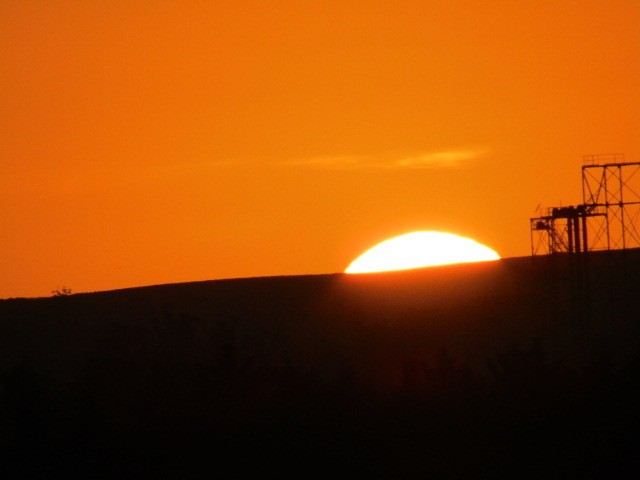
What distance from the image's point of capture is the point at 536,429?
102 ft

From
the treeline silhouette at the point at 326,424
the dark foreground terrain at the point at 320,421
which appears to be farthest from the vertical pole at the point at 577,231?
the treeline silhouette at the point at 326,424

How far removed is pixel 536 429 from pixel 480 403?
7.16ft

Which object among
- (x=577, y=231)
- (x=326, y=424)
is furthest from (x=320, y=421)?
(x=577, y=231)

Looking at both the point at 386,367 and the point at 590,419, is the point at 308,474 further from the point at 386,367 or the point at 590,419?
the point at 386,367

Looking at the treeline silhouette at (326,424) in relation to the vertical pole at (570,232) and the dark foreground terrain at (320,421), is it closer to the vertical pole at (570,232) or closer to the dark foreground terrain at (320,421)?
the dark foreground terrain at (320,421)

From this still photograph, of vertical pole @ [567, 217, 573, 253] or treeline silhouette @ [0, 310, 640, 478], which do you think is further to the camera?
vertical pole @ [567, 217, 573, 253]

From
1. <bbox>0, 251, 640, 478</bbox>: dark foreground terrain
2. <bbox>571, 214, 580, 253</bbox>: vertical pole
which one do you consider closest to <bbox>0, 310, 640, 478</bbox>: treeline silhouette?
<bbox>0, 251, 640, 478</bbox>: dark foreground terrain

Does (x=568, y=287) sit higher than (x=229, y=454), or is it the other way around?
(x=568, y=287)

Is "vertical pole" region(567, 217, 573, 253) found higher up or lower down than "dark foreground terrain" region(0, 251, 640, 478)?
higher up

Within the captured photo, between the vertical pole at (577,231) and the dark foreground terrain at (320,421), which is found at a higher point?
the vertical pole at (577,231)

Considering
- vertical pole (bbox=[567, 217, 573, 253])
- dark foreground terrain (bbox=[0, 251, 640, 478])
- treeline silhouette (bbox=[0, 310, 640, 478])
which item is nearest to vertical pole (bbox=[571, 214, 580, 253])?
vertical pole (bbox=[567, 217, 573, 253])

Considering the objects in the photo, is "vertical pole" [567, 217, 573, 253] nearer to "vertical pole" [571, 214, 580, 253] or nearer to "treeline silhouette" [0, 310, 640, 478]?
"vertical pole" [571, 214, 580, 253]

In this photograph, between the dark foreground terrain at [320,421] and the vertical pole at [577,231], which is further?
the vertical pole at [577,231]

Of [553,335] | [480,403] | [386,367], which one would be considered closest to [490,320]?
[553,335]
